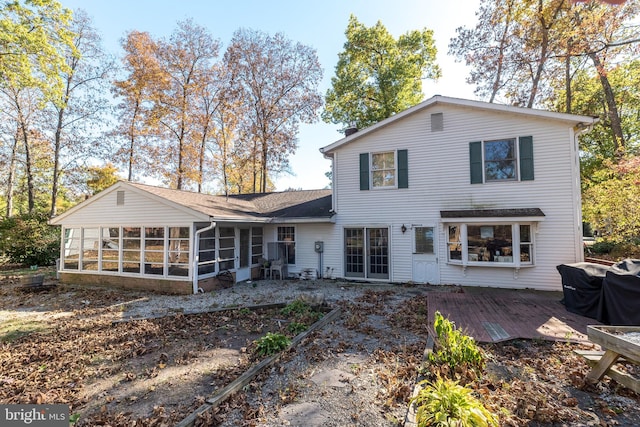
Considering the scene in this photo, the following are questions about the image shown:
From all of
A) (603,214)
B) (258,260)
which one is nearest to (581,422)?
(258,260)

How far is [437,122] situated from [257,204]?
9473 millimetres

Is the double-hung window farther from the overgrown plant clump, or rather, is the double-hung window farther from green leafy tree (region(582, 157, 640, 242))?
green leafy tree (region(582, 157, 640, 242))

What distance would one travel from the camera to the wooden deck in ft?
17.9

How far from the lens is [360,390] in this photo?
3646 millimetres

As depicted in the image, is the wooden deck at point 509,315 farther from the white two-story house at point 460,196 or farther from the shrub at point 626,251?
the shrub at point 626,251

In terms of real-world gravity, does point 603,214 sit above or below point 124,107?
below

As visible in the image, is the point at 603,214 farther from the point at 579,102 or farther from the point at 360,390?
the point at 360,390

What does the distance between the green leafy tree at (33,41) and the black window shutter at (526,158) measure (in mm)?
18469

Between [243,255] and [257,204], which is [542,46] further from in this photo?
[243,255]

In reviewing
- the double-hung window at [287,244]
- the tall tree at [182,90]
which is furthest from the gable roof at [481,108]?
the tall tree at [182,90]

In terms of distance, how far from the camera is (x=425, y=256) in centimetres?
1036

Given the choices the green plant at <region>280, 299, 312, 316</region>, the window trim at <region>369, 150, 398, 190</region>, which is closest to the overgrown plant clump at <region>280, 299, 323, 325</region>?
the green plant at <region>280, 299, 312, 316</region>

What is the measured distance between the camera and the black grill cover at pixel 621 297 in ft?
18.2

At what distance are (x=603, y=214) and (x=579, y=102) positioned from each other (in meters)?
9.84
